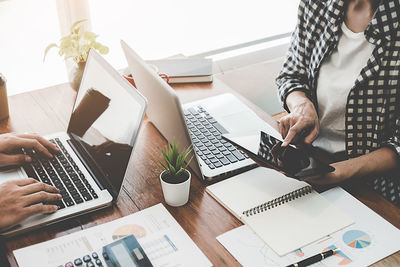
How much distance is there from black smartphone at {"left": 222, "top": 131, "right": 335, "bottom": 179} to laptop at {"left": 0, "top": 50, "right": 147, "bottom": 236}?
276 mm

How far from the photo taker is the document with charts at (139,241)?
920mm

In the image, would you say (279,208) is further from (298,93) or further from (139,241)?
(298,93)

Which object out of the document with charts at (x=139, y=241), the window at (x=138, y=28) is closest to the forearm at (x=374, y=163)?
the document with charts at (x=139, y=241)

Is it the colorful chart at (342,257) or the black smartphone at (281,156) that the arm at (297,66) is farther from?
the colorful chart at (342,257)

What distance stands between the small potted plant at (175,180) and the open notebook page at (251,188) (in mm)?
88

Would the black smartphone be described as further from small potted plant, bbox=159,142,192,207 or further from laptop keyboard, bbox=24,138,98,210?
laptop keyboard, bbox=24,138,98,210

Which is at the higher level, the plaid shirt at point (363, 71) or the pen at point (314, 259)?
the plaid shirt at point (363, 71)

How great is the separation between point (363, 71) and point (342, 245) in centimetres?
54

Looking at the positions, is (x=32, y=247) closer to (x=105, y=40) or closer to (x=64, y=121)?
(x=64, y=121)

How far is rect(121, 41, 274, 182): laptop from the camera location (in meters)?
1.11

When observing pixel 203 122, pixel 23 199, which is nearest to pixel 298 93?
pixel 203 122

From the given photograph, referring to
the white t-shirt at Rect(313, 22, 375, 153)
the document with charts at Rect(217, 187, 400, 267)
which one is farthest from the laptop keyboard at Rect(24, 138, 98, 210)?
the white t-shirt at Rect(313, 22, 375, 153)

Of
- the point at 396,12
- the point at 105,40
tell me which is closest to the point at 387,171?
the point at 396,12

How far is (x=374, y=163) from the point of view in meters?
1.21
